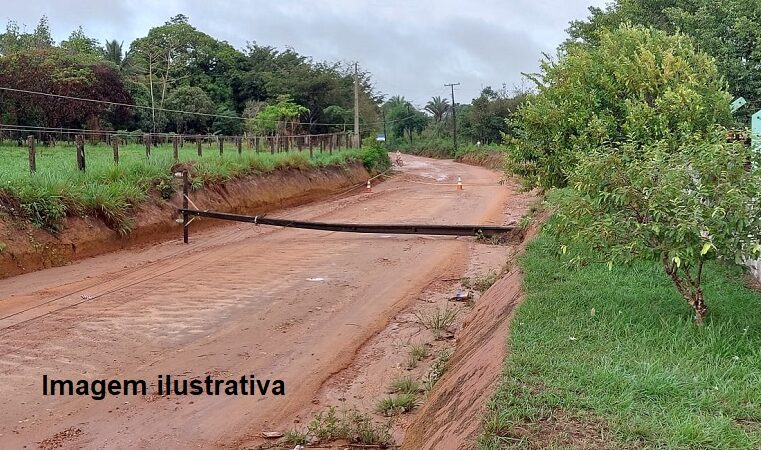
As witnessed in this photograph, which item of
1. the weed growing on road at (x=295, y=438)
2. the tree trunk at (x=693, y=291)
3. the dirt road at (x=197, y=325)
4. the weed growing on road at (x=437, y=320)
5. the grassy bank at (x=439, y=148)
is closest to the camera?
the tree trunk at (x=693, y=291)

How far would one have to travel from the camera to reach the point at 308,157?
92.7 ft

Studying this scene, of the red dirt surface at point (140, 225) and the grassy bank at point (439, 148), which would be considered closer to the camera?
the red dirt surface at point (140, 225)

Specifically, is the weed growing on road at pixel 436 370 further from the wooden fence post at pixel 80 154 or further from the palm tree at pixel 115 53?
the palm tree at pixel 115 53

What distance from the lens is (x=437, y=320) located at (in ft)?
30.2

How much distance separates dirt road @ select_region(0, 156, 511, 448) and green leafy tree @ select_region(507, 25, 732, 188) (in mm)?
3216

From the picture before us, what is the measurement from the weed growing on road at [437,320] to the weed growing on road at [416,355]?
1.89 ft

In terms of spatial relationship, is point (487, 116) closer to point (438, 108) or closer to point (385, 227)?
point (438, 108)

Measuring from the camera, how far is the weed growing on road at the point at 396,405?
249 inches

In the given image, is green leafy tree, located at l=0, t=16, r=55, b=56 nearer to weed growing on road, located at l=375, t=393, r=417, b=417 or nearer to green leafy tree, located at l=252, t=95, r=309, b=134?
green leafy tree, located at l=252, t=95, r=309, b=134

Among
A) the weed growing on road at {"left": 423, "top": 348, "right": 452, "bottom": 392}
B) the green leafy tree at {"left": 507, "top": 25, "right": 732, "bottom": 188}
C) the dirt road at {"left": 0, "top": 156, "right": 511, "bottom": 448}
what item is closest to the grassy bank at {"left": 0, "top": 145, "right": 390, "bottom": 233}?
the dirt road at {"left": 0, "top": 156, "right": 511, "bottom": 448}

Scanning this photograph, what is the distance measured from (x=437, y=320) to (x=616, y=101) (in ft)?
14.6

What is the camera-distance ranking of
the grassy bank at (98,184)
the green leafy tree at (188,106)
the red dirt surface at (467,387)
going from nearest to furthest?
the red dirt surface at (467,387) → the grassy bank at (98,184) → the green leafy tree at (188,106)

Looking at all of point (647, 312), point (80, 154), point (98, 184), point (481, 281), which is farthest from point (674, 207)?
point (80, 154)

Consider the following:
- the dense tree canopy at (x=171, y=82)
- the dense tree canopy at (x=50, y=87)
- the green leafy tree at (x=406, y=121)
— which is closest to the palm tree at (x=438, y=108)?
the green leafy tree at (x=406, y=121)
